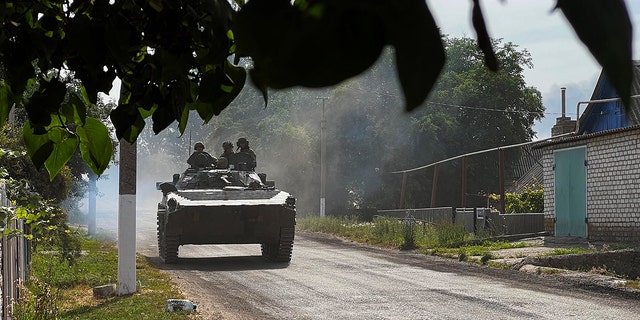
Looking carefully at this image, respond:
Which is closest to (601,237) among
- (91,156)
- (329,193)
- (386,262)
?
(386,262)

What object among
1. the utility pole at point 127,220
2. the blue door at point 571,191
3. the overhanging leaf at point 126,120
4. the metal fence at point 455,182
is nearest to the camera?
the overhanging leaf at point 126,120

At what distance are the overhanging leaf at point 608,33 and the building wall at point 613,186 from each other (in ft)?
61.5

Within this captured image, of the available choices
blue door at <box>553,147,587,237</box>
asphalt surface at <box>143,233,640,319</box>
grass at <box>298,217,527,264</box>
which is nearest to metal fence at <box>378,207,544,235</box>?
grass at <box>298,217,527,264</box>

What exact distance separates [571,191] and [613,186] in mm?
1709

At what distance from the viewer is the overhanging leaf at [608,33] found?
0.63 meters

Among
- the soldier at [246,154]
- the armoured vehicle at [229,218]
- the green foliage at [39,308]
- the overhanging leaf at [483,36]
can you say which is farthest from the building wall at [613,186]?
the overhanging leaf at [483,36]

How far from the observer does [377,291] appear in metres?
11.7

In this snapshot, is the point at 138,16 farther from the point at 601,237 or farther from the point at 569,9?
the point at 601,237

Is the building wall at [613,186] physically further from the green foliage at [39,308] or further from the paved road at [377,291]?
the green foliage at [39,308]

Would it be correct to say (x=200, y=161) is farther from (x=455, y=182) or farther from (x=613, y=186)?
(x=455, y=182)

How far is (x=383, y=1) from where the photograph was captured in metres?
0.64

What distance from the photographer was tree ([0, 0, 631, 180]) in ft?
2.07

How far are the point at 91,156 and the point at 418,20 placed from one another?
4.82ft

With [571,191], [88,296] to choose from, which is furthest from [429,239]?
[88,296]
